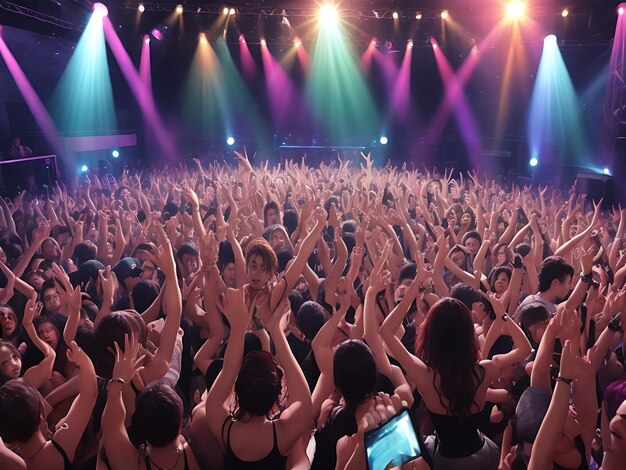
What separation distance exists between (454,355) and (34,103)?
12.9m

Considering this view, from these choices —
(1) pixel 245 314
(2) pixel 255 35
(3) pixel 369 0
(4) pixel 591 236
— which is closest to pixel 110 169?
(2) pixel 255 35

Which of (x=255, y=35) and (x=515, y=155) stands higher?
(x=255, y=35)

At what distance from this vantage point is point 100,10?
458 inches

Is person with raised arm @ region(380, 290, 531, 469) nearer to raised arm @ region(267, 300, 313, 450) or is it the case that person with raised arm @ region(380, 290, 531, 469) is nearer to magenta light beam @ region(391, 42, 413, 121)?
raised arm @ region(267, 300, 313, 450)

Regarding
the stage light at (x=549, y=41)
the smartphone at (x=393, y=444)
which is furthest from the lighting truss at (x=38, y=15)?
the stage light at (x=549, y=41)

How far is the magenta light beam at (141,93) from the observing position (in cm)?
1416

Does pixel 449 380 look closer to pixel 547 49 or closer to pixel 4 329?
pixel 4 329

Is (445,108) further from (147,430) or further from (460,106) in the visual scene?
(147,430)

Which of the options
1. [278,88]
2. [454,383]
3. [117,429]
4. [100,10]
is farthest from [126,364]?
[278,88]

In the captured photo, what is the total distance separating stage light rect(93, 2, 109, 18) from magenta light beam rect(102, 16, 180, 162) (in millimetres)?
656

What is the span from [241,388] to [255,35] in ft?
40.8

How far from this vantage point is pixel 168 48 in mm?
16875

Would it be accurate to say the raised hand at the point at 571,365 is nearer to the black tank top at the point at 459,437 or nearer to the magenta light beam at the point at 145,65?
the black tank top at the point at 459,437

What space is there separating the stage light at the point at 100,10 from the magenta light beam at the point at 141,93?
25.8 inches
